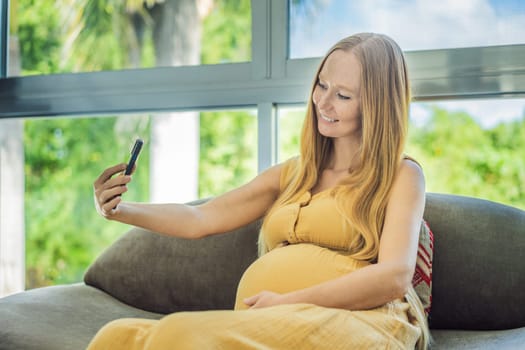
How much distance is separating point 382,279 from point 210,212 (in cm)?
59

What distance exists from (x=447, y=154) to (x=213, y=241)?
2.91 feet

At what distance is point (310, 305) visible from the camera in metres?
1.57

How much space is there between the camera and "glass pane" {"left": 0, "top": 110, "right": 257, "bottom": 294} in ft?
9.46

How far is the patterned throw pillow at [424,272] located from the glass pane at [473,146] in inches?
24.2

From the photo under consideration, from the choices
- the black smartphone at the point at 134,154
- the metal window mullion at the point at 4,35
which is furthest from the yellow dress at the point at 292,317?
the metal window mullion at the point at 4,35

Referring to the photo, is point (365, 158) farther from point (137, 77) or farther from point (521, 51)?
point (137, 77)

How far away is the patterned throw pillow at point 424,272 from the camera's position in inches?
77.0

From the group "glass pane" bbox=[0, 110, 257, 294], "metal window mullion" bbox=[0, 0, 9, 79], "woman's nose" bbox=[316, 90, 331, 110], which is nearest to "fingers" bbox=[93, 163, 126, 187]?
"woman's nose" bbox=[316, 90, 331, 110]

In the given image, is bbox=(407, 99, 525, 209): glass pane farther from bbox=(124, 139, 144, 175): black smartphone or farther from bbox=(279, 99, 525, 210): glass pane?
bbox=(124, 139, 144, 175): black smartphone

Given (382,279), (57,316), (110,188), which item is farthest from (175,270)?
(382,279)

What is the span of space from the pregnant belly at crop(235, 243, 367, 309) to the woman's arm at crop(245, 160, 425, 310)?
2.5 inches

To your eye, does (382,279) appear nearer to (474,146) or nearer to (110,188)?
(110,188)

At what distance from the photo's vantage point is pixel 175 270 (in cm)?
228

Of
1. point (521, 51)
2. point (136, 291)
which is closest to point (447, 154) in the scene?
point (521, 51)
